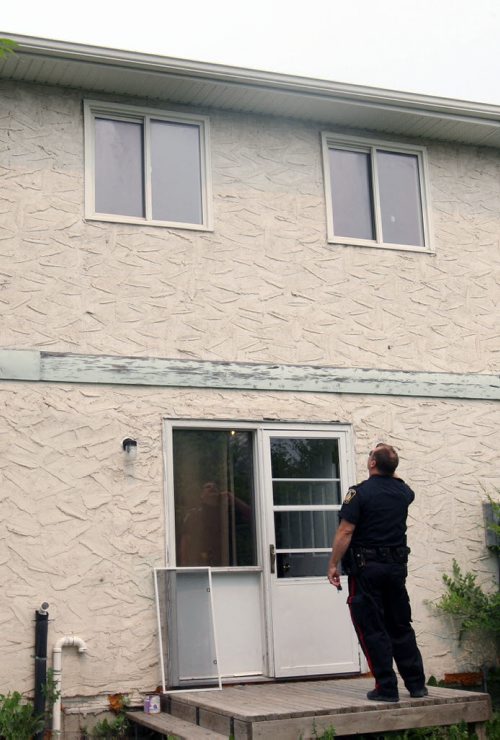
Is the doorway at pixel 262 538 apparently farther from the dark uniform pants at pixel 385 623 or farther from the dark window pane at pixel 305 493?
the dark uniform pants at pixel 385 623

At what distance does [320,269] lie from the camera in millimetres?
10109

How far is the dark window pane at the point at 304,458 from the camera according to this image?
951 cm

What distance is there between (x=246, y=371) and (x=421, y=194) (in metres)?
2.96

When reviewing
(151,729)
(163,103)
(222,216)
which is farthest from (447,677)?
(163,103)

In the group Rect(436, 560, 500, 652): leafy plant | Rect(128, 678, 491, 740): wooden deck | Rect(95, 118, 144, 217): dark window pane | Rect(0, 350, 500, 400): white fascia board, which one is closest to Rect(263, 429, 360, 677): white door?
Rect(0, 350, 500, 400): white fascia board

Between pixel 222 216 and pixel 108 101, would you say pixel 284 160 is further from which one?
pixel 108 101

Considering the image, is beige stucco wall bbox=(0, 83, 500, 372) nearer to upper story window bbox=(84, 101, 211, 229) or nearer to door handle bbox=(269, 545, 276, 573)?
upper story window bbox=(84, 101, 211, 229)

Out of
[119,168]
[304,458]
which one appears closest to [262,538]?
[304,458]

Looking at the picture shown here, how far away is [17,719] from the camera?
25.8 feet

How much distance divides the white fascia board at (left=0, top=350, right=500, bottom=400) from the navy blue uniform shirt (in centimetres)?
223

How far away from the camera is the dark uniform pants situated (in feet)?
24.0

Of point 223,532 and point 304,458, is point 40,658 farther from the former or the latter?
point 304,458

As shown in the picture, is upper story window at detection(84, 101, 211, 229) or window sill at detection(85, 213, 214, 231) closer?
window sill at detection(85, 213, 214, 231)

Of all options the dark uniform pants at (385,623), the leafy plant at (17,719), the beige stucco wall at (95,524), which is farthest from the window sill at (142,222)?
the leafy plant at (17,719)
